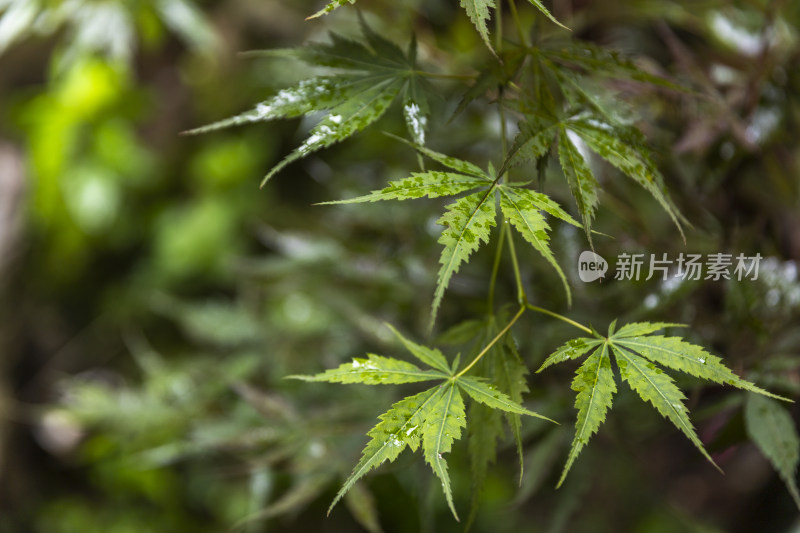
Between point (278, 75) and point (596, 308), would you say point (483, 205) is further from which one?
point (278, 75)

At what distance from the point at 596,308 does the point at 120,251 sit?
148cm

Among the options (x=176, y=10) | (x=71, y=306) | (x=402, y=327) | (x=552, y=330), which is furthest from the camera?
(x=71, y=306)

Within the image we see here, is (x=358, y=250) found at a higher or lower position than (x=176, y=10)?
lower

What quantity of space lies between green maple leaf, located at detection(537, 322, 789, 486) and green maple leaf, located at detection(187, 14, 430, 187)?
24 cm

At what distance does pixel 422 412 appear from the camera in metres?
0.48

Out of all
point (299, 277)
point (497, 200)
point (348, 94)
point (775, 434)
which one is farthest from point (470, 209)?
point (299, 277)

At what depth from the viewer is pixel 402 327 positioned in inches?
36.5

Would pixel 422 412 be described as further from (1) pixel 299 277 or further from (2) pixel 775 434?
(1) pixel 299 277

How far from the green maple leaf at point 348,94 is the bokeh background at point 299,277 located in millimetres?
99

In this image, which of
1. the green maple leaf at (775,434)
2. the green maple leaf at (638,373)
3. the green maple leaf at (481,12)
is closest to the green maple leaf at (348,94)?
the green maple leaf at (481,12)

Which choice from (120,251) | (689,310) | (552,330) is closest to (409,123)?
(552,330)

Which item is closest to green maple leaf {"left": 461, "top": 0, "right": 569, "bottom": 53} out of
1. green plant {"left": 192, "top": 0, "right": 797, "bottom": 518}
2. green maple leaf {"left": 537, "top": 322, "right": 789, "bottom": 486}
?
green plant {"left": 192, "top": 0, "right": 797, "bottom": 518}

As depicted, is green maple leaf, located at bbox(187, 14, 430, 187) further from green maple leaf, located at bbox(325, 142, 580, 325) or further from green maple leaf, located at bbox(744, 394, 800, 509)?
green maple leaf, located at bbox(744, 394, 800, 509)

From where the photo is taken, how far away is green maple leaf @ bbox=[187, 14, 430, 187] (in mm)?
509
